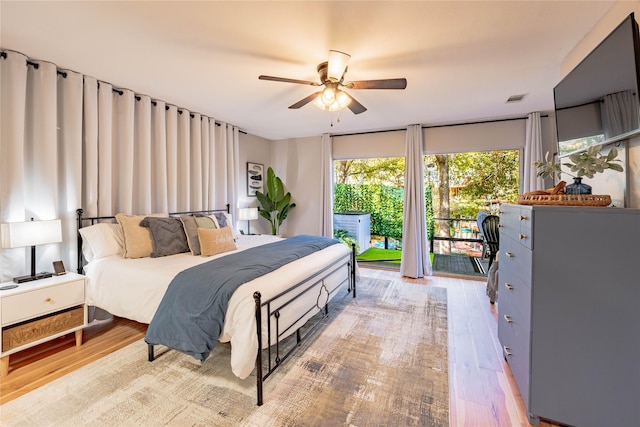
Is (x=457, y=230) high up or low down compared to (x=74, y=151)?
down

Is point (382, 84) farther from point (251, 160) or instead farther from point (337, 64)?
point (251, 160)

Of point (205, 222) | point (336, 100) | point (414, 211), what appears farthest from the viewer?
point (414, 211)

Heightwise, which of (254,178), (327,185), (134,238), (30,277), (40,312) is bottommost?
(40,312)

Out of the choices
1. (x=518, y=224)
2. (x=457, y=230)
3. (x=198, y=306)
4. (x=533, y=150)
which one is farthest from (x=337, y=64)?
(x=457, y=230)

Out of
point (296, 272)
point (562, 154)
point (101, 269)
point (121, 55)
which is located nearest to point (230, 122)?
point (121, 55)

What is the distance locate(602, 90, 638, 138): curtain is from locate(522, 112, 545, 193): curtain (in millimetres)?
2452

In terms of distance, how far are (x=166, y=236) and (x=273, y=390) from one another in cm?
195

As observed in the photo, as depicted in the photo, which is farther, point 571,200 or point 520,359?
point 520,359

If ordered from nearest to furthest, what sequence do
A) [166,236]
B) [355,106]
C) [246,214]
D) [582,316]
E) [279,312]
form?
[582,316] < [279,312] < [355,106] < [166,236] < [246,214]

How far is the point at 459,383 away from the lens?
6.67 feet

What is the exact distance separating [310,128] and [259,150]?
4.33 feet

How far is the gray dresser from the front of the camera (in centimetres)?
143

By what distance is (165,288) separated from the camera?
2201mm

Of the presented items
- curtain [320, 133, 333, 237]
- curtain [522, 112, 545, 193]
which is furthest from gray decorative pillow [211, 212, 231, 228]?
curtain [522, 112, 545, 193]
